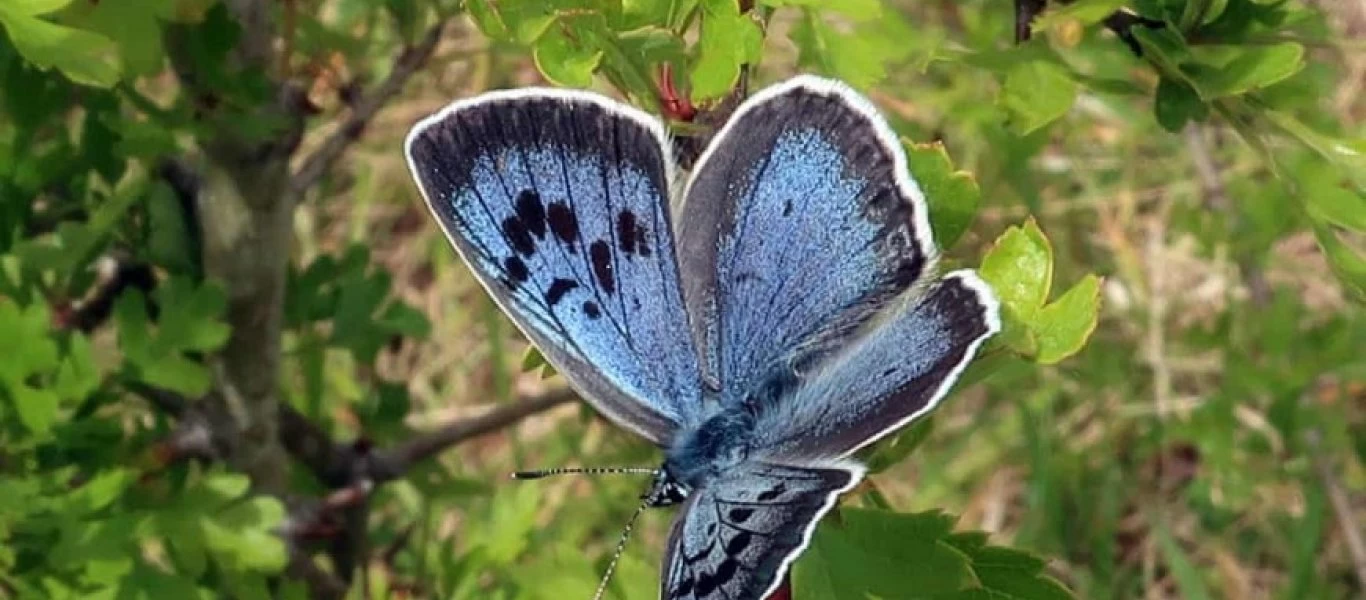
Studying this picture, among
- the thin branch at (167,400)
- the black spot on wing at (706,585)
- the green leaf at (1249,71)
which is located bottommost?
the thin branch at (167,400)

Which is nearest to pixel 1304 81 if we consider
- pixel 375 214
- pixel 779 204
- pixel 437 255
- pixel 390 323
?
pixel 779 204

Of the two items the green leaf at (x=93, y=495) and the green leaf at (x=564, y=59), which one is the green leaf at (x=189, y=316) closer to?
the green leaf at (x=93, y=495)

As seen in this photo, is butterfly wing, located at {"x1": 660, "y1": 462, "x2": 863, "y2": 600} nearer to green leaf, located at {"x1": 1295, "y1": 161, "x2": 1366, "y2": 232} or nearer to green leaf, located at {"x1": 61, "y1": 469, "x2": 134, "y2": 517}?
green leaf, located at {"x1": 1295, "y1": 161, "x2": 1366, "y2": 232}

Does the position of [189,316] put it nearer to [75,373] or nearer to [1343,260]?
[75,373]

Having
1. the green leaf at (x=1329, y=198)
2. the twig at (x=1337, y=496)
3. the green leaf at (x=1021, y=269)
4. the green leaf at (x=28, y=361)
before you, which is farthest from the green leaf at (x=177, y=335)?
the twig at (x=1337, y=496)

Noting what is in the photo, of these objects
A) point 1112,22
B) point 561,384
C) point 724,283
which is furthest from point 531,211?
point 561,384

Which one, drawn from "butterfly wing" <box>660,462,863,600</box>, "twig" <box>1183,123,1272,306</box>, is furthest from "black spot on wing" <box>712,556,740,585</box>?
"twig" <box>1183,123,1272,306</box>
